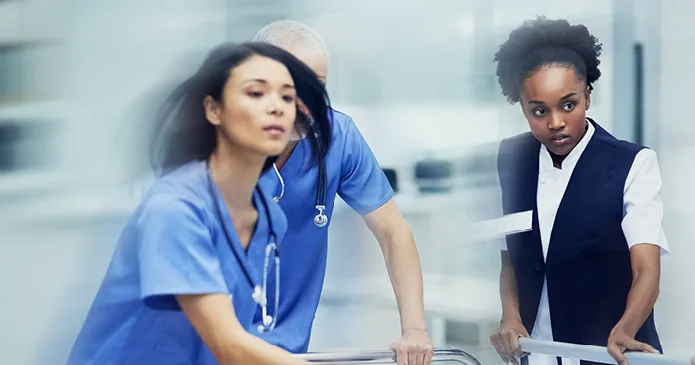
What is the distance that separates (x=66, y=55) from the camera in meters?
1.84

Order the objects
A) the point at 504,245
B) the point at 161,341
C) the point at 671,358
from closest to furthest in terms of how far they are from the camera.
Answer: the point at 161,341
the point at 671,358
the point at 504,245

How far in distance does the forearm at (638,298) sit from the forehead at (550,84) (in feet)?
1.44

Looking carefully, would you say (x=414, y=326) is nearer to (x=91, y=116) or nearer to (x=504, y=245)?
(x=504, y=245)

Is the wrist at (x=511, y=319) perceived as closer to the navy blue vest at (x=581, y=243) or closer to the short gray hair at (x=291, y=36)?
the navy blue vest at (x=581, y=243)

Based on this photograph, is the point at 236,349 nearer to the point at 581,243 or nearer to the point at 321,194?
the point at 321,194

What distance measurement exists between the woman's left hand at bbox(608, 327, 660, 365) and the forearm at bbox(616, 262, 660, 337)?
0.4 inches

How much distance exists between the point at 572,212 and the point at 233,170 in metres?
0.85

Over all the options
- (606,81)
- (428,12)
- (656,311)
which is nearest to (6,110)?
(428,12)

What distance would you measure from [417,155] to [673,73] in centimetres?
69

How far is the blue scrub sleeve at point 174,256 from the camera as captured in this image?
1620 mm

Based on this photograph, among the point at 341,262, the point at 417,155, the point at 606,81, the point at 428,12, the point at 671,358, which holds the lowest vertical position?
the point at 671,358

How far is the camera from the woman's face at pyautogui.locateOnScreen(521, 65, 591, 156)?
7.13ft

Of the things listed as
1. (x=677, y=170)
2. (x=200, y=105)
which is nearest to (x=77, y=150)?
(x=200, y=105)

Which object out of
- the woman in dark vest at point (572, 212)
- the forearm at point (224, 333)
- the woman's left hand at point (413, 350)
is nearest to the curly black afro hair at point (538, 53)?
the woman in dark vest at point (572, 212)
